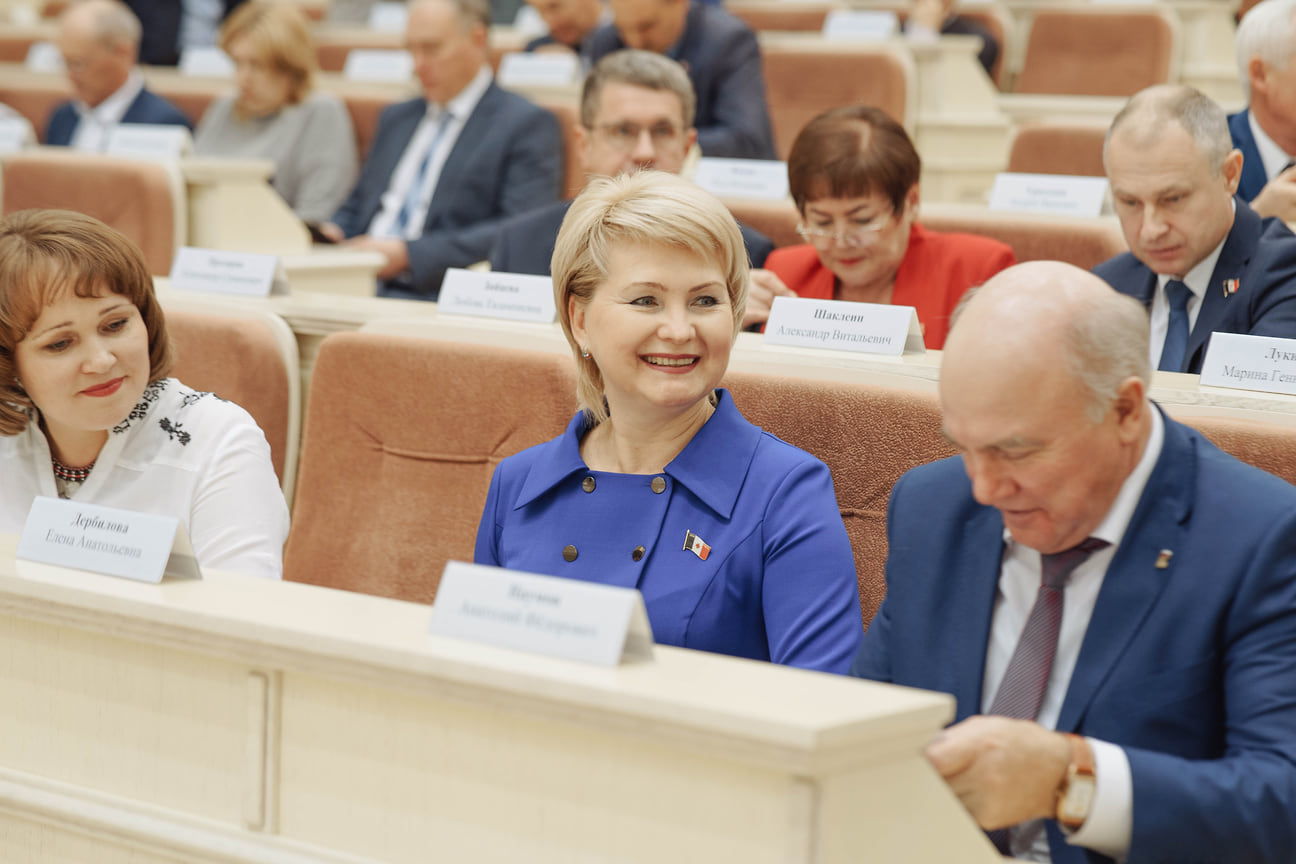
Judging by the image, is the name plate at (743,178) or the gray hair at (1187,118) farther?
the name plate at (743,178)

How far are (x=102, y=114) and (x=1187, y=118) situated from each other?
10.7ft

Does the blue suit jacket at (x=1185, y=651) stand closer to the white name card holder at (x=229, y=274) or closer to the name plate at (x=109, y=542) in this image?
the name plate at (x=109, y=542)

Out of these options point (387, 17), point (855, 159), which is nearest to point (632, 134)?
point (855, 159)

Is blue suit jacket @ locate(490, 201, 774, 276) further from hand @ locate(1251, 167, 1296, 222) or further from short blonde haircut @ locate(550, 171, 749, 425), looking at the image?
short blonde haircut @ locate(550, 171, 749, 425)

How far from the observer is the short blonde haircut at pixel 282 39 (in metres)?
3.92

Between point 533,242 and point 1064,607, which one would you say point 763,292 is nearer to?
point 533,242

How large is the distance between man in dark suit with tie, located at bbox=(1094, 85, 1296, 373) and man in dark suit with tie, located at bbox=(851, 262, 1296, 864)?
91cm

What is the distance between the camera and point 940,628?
3.87ft

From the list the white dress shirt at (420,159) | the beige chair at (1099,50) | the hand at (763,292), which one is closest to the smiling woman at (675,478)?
the hand at (763,292)

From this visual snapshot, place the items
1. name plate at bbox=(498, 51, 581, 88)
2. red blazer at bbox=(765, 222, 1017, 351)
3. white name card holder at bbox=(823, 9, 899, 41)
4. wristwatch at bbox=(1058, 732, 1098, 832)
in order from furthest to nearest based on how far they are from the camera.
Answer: white name card holder at bbox=(823, 9, 899, 41)
name plate at bbox=(498, 51, 581, 88)
red blazer at bbox=(765, 222, 1017, 351)
wristwatch at bbox=(1058, 732, 1098, 832)

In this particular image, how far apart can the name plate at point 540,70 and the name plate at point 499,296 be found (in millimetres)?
1999

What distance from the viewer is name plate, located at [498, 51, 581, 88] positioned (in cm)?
→ 412

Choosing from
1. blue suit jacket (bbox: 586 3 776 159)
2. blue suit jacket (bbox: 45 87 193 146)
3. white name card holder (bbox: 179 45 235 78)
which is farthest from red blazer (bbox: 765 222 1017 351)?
white name card holder (bbox: 179 45 235 78)

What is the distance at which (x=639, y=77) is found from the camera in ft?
8.89
